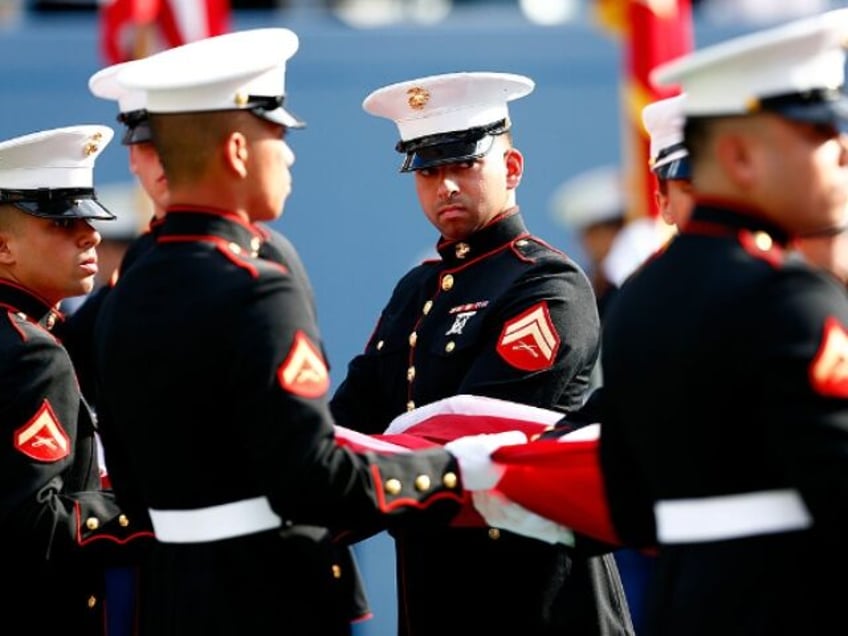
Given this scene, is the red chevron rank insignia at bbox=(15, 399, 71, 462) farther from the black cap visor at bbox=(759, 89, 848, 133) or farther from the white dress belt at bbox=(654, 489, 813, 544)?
the black cap visor at bbox=(759, 89, 848, 133)

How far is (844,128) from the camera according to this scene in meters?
3.58

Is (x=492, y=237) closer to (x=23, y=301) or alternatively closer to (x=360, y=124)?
(x=23, y=301)

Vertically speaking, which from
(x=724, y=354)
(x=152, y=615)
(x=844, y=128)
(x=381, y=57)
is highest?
(x=844, y=128)

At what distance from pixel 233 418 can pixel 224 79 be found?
0.75 meters

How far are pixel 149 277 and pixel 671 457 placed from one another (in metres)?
1.27

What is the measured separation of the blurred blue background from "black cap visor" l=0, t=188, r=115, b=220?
5.85 m

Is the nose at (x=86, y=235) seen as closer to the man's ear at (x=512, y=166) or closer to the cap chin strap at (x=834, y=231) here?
the man's ear at (x=512, y=166)

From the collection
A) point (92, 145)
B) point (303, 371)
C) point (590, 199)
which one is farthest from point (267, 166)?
point (590, 199)

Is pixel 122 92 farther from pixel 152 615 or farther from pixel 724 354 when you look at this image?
pixel 724 354

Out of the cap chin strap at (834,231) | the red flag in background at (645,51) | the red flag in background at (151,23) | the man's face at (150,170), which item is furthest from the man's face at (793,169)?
the red flag in background at (151,23)

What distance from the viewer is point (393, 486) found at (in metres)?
4.19

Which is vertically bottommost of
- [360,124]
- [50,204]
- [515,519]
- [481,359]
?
[360,124]

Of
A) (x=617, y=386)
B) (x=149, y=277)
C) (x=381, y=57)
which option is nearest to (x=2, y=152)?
(x=149, y=277)

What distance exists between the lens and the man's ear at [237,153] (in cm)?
414
